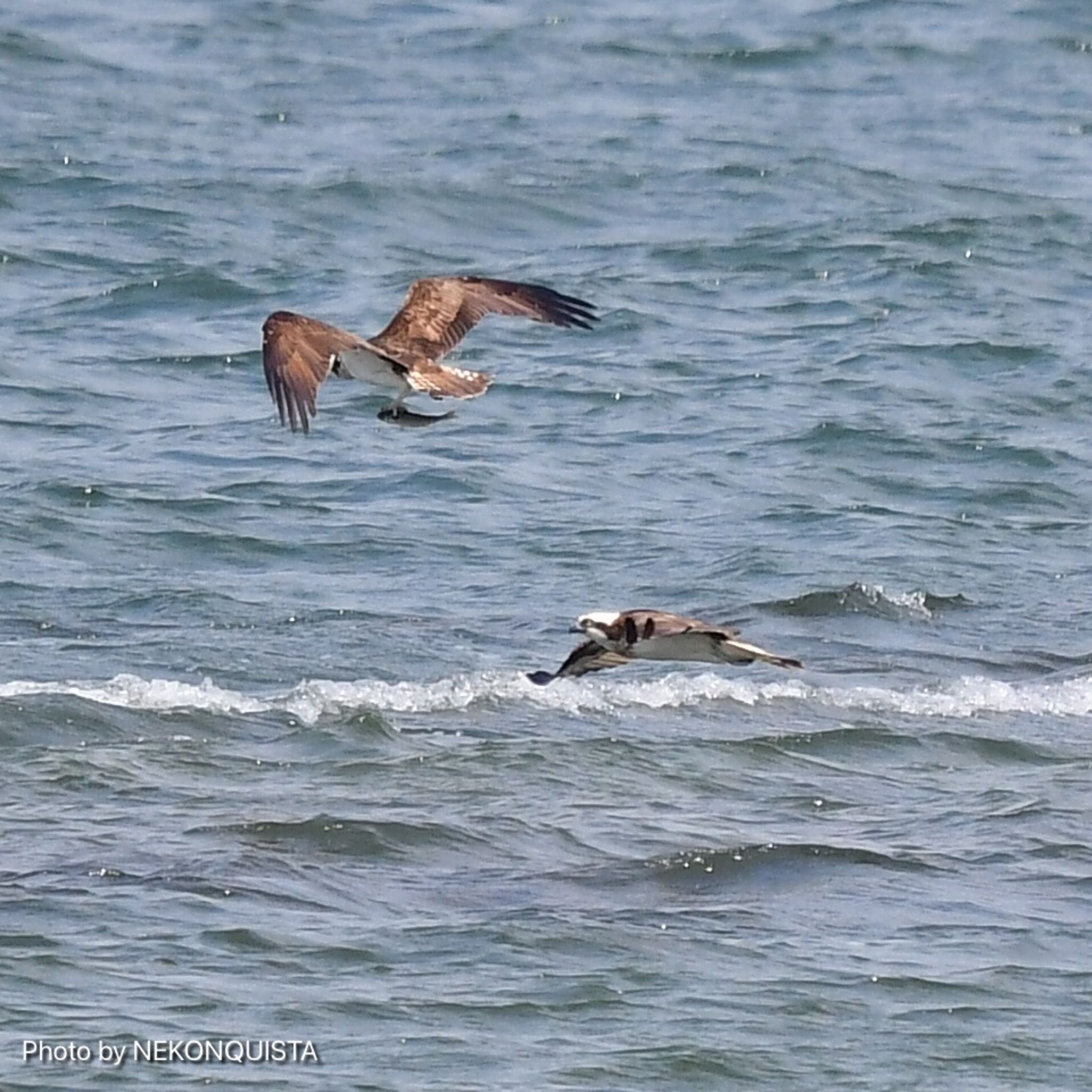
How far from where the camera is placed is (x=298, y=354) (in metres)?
8.89

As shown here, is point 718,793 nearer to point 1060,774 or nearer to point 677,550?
point 1060,774

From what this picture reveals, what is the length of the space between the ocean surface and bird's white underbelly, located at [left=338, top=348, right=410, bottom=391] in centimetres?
136

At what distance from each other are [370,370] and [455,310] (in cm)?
68

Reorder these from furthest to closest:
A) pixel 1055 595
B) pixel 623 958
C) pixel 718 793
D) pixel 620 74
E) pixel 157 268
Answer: pixel 620 74 → pixel 157 268 → pixel 1055 595 → pixel 718 793 → pixel 623 958

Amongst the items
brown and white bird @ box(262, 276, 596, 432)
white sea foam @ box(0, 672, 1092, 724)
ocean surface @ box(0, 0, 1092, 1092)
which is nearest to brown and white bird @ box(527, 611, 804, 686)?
ocean surface @ box(0, 0, 1092, 1092)

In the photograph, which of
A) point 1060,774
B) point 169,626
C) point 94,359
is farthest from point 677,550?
point 94,359

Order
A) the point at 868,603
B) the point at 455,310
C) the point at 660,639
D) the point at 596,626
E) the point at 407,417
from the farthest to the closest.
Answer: the point at 868,603
the point at 455,310
the point at 407,417
the point at 596,626
the point at 660,639

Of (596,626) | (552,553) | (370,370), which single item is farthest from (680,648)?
(552,553)

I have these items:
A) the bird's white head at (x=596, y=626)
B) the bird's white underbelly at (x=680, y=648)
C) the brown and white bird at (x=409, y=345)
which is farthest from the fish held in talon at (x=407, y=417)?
the bird's white underbelly at (x=680, y=648)

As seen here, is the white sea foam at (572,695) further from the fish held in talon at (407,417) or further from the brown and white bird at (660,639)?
the brown and white bird at (660,639)

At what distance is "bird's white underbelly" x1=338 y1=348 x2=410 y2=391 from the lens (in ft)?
29.7

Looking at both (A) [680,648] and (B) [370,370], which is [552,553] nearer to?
(B) [370,370]

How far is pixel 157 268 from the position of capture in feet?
60.7

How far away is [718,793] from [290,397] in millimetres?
2136
